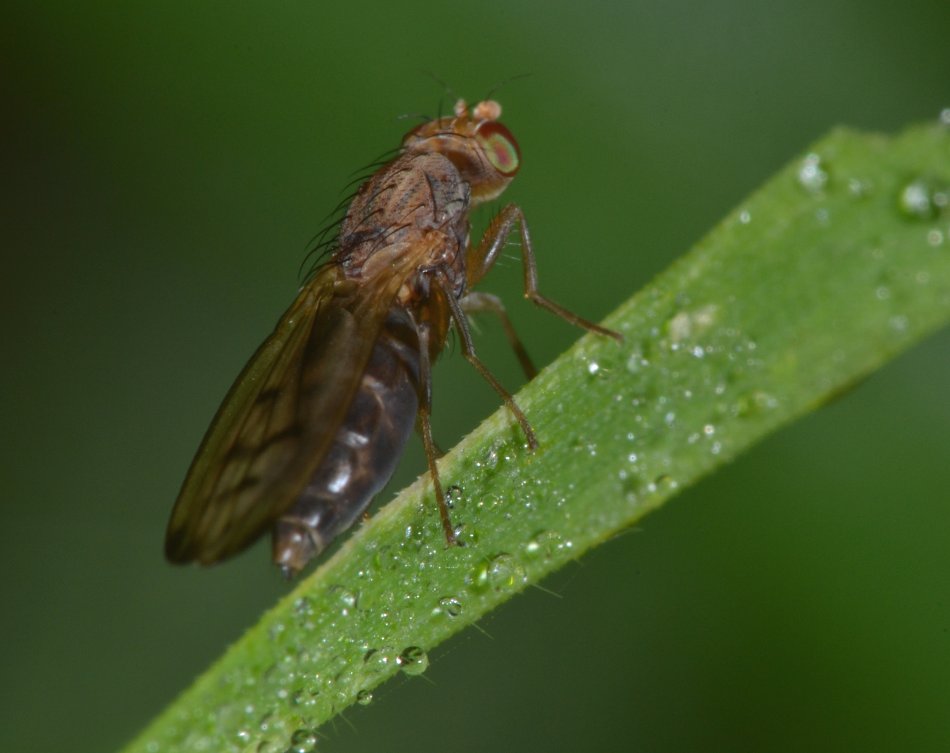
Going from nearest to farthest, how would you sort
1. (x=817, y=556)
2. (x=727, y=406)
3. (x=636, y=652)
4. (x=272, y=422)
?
1. (x=727, y=406)
2. (x=272, y=422)
3. (x=817, y=556)
4. (x=636, y=652)

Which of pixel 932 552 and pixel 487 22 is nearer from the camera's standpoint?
pixel 932 552

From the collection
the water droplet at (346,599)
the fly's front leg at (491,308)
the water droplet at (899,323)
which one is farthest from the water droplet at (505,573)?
the fly's front leg at (491,308)

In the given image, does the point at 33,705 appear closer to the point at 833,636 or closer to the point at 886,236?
the point at 833,636

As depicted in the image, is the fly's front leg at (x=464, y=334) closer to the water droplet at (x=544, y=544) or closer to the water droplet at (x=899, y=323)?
the water droplet at (x=544, y=544)

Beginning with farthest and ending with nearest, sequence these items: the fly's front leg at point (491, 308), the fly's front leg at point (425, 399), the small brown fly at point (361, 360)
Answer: the fly's front leg at point (491, 308), the fly's front leg at point (425, 399), the small brown fly at point (361, 360)

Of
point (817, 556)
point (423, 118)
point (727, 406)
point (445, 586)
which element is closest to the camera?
point (727, 406)

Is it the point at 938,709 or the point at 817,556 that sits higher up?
the point at 817,556

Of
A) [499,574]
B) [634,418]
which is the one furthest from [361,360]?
[634,418]

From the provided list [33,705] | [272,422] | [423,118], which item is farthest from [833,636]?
[33,705]
